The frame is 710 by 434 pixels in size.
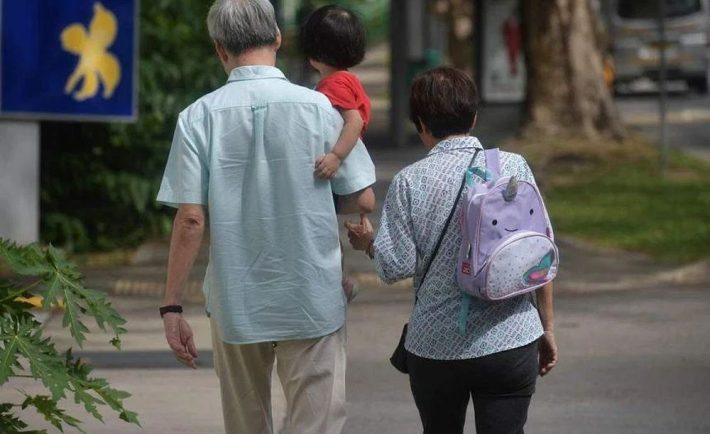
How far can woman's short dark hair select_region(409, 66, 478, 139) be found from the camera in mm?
4426

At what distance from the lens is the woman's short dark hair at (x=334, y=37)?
4789mm

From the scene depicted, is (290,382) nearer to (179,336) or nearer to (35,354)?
Answer: (179,336)

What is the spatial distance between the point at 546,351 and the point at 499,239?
1.71 ft

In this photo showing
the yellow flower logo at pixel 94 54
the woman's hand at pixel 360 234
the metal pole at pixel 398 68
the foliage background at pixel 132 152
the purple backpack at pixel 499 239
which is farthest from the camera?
the metal pole at pixel 398 68

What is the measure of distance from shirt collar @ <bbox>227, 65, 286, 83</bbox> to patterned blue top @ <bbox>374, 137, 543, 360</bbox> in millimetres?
459

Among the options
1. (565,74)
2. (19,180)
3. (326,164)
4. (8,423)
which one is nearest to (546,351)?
(326,164)

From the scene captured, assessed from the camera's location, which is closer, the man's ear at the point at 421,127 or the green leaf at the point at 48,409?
the man's ear at the point at 421,127

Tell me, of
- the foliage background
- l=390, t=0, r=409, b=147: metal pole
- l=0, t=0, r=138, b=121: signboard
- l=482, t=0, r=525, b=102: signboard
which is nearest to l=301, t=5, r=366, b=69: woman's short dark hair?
l=0, t=0, r=138, b=121: signboard

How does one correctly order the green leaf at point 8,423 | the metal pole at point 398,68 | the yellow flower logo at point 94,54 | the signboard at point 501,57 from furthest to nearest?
the signboard at point 501,57 < the metal pole at point 398,68 < the yellow flower logo at point 94,54 < the green leaf at point 8,423

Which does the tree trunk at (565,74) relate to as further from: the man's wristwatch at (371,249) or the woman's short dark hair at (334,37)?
the man's wristwatch at (371,249)

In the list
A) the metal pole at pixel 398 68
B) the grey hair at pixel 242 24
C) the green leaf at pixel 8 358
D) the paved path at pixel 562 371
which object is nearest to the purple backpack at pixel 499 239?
the grey hair at pixel 242 24

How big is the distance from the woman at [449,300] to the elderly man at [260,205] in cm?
20

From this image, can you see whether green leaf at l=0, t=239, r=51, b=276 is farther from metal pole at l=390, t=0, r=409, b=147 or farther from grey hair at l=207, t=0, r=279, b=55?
metal pole at l=390, t=0, r=409, b=147

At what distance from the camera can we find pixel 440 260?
4.41 m
